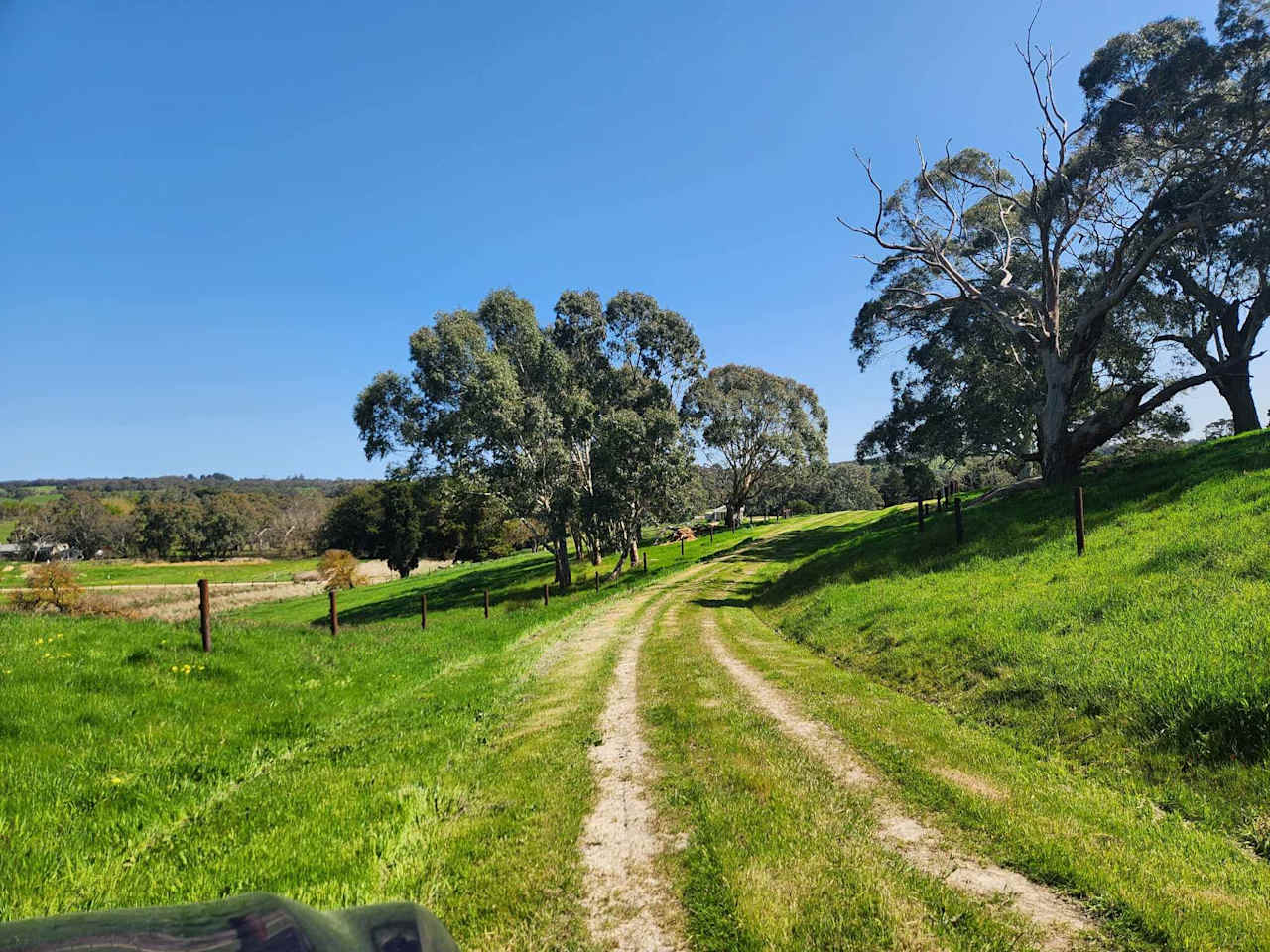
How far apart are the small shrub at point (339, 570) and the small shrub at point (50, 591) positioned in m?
32.9

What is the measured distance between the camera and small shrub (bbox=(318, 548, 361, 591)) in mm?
60188

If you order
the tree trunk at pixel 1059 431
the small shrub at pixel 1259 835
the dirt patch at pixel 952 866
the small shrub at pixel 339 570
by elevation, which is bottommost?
the small shrub at pixel 339 570

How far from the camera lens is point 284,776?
279 inches

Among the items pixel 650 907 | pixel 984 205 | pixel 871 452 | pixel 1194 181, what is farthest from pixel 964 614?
pixel 871 452

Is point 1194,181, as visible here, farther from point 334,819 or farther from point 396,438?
point 396,438

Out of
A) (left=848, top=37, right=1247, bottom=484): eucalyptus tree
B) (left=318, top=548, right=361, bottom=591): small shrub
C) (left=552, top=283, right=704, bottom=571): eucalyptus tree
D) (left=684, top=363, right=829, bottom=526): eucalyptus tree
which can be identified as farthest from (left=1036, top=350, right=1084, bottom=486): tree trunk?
(left=318, top=548, right=361, bottom=591): small shrub

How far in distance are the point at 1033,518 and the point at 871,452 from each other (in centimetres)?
2985

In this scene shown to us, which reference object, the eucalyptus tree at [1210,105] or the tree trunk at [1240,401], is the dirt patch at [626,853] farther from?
the tree trunk at [1240,401]

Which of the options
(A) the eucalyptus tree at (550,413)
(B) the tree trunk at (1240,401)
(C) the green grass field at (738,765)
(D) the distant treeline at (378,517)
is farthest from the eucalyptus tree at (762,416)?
(C) the green grass field at (738,765)

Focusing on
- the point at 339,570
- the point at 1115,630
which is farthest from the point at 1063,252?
the point at 339,570

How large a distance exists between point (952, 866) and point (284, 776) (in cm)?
711

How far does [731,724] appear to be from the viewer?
8.04m

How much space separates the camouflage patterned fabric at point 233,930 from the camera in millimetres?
1409

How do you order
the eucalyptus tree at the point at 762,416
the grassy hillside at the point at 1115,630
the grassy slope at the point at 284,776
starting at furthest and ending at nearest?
1. the eucalyptus tree at the point at 762,416
2. the grassy hillside at the point at 1115,630
3. the grassy slope at the point at 284,776
